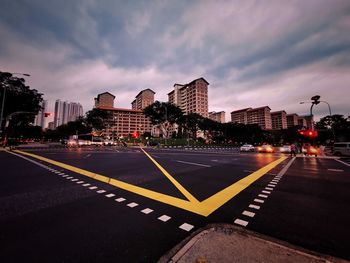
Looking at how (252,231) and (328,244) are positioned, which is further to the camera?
(252,231)

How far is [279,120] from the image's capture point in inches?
6698

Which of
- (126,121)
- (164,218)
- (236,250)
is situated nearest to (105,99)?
(126,121)

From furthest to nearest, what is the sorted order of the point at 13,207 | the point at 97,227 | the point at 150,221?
the point at 13,207, the point at 150,221, the point at 97,227

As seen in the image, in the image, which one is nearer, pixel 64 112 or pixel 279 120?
pixel 279 120

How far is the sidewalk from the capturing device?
2.17 metres

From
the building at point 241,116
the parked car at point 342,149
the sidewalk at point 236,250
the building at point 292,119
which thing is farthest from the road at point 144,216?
the building at point 292,119

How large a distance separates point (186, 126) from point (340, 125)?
55.0 meters

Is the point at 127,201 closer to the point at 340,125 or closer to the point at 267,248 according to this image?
the point at 267,248

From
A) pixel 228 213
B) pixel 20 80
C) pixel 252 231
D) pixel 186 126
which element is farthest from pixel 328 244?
pixel 186 126

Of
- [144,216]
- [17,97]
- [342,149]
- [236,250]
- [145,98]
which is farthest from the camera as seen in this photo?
[145,98]

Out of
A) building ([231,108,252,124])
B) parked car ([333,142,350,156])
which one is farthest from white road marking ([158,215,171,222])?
building ([231,108,252,124])

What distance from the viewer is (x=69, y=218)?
138 inches

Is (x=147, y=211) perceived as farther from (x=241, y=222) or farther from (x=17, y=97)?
(x=17, y=97)

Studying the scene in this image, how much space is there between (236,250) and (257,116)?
18578 cm
